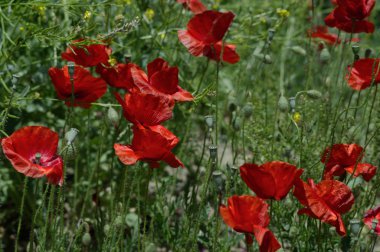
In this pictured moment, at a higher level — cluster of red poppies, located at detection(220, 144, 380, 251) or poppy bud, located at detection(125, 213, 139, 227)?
cluster of red poppies, located at detection(220, 144, 380, 251)

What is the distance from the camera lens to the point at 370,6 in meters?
2.20

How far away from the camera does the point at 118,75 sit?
2.05 metres

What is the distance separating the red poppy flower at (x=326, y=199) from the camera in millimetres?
1682

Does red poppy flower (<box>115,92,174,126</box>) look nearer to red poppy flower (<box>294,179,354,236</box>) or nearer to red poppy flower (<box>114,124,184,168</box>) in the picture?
red poppy flower (<box>114,124,184,168</box>)

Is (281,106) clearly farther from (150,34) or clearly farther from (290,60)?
(290,60)

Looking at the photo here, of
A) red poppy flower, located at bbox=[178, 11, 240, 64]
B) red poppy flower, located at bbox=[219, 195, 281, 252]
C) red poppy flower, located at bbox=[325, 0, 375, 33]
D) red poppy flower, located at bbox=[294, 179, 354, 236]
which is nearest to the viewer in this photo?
red poppy flower, located at bbox=[219, 195, 281, 252]

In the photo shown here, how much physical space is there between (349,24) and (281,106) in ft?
1.25

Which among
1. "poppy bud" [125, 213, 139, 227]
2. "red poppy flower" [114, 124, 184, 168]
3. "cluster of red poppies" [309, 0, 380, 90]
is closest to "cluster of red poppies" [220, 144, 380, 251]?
"red poppy flower" [114, 124, 184, 168]

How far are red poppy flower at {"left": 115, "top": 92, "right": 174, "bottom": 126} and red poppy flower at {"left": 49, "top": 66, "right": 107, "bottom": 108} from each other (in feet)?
0.69

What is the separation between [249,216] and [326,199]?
211 mm

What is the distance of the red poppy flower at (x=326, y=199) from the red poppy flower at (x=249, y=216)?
135mm

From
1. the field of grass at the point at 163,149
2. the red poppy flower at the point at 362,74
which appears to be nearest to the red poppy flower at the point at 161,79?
the field of grass at the point at 163,149

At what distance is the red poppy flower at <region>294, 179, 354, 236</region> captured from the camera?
5.52 ft

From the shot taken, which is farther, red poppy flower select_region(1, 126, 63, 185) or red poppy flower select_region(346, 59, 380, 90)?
red poppy flower select_region(346, 59, 380, 90)
